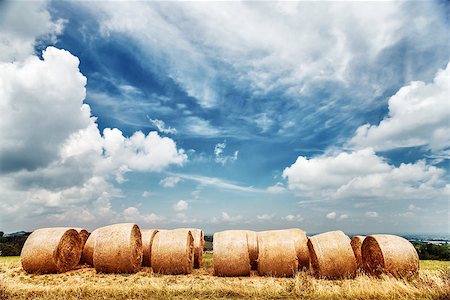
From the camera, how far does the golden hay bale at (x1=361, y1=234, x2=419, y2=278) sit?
12.8 m

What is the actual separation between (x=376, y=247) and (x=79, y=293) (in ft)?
34.4

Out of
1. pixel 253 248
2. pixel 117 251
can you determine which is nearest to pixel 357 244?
pixel 253 248

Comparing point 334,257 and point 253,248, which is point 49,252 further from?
point 334,257

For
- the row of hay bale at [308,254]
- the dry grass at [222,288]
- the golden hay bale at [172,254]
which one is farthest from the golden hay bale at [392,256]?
the golden hay bale at [172,254]

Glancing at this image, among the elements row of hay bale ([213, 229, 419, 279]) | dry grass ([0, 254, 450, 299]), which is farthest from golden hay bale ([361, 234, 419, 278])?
dry grass ([0, 254, 450, 299])

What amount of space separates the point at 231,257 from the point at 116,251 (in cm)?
452

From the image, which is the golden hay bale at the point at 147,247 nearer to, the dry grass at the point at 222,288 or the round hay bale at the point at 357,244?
the dry grass at the point at 222,288

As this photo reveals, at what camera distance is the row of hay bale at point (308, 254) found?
A: 13000 mm

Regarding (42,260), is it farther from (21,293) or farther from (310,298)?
(310,298)

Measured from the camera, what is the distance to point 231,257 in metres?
14.0

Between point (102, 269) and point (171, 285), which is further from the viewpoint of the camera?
point (102, 269)

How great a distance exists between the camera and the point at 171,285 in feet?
39.3

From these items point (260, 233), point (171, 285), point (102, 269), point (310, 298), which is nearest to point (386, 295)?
point (310, 298)

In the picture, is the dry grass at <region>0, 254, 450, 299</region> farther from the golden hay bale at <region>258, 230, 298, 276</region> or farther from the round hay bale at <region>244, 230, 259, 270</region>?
the round hay bale at <region>244, 230, 259, 270</region>
